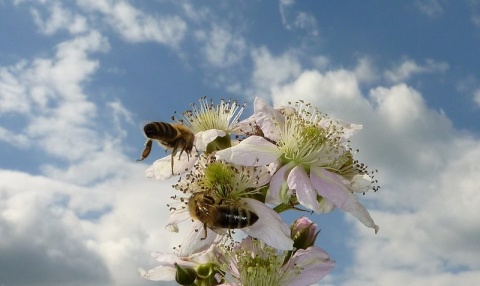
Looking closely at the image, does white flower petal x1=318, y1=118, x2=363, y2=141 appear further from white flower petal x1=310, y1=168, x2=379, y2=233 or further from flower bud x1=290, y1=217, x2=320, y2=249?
flower bud x1=290, y1=217, x2=320, y2=249

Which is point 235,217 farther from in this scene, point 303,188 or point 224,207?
point 303,188

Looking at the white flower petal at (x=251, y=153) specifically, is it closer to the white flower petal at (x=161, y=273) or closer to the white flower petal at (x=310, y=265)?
the white flower petal at (x=310, y=265)

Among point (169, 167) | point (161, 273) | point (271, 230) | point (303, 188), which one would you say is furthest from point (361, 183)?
point (161, 273)

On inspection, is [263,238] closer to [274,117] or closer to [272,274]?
[272,274]

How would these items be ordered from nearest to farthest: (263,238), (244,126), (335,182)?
1. (263,238)
2. (335,182)
3. (244,126)

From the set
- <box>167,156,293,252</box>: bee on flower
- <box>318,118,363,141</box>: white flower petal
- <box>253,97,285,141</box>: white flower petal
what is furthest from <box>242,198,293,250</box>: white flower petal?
<box>318,118,363,141</box>: white flower petal

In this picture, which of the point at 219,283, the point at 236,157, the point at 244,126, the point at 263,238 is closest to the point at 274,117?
the point at 244,126
